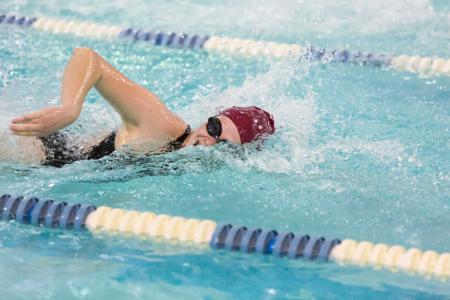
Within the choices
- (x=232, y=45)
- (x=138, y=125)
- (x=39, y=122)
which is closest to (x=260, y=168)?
(x=138, y=125)

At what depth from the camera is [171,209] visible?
135 inches

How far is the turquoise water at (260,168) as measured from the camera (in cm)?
295

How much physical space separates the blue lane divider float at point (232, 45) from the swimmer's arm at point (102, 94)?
2.04 m

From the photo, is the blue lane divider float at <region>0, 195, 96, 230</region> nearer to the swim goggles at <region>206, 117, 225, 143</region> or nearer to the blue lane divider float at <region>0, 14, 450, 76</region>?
the swim goggles at <region>206, 117, 225, 143</region>

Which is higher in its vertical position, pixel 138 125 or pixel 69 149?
pixel 138 125

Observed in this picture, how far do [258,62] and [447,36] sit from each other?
1.35 m

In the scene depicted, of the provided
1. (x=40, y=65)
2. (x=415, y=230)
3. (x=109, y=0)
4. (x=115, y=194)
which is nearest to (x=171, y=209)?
(x=115, y=194)

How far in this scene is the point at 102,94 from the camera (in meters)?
3.46

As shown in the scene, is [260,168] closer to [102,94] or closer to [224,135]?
[224,135]

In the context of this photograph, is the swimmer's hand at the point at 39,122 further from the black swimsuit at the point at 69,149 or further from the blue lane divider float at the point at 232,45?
the blue lane divider float at the point at 232,45

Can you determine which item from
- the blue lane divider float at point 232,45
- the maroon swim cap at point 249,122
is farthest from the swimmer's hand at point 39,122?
the blue lane divider float at point 232,45

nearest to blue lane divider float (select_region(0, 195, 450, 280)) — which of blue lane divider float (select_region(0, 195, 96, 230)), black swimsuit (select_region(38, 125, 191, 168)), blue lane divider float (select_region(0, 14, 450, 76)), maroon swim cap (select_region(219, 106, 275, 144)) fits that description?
blue lane divider float (select_region(0, 195, 96, 230))

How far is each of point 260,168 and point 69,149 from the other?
82 cm

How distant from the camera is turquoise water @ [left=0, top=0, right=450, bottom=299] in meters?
2.95
